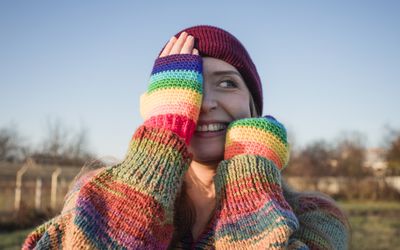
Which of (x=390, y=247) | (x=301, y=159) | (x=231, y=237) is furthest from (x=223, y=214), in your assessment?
(x=301, y=159)

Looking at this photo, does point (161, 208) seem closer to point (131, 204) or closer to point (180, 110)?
point (131, 204)

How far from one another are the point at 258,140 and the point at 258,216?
0.38 metres

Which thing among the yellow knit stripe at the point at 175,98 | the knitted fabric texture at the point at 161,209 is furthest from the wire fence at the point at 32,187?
the knitted fabric texture at the point at 161,209

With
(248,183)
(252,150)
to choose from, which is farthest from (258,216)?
(252,150)

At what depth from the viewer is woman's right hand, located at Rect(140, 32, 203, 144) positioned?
188 centimetres

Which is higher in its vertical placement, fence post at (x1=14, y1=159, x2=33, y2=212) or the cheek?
the cheek

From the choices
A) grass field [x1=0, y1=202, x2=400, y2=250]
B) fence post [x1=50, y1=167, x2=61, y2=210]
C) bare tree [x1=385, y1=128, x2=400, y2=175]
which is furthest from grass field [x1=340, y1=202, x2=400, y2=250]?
bare tree [x1=385, y1=128, x2=400, y2=175]

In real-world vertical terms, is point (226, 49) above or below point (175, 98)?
above

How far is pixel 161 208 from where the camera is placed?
168 cm

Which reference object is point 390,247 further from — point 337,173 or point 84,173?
point 337,173

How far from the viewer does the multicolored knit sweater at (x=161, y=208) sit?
1.59m

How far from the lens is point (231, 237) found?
1677 millimetres

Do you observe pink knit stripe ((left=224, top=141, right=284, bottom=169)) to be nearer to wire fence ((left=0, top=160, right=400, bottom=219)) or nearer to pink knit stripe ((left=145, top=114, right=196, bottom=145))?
pink knit stripe ((left=145, top=114, right=196, bottom=145))

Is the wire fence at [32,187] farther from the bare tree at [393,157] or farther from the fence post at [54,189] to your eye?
the bare tree at [393,157]
